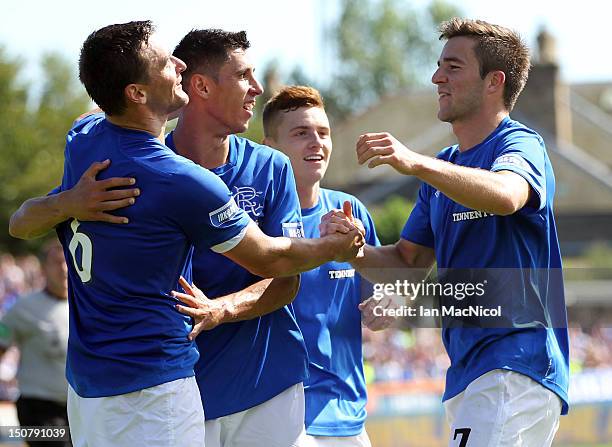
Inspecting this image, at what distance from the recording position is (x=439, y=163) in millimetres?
4844

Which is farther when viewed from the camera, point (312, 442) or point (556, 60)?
point (556, 60)

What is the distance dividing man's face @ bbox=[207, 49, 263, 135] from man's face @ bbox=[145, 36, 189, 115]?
2.43 ft

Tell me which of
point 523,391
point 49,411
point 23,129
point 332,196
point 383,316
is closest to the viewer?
point 523,391

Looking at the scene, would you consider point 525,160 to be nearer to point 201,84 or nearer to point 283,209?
point 283,209

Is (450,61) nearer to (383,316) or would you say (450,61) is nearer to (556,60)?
(383,316)

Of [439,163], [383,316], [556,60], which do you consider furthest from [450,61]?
[556,60]

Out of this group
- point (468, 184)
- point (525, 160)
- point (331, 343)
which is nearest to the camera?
point (468, 184)

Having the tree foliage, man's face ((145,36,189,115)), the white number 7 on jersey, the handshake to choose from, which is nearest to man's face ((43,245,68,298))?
the handshake

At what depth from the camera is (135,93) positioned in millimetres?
4457

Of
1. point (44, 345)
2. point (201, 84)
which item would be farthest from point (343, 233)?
point (44, 345)

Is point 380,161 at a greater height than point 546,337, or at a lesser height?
greater

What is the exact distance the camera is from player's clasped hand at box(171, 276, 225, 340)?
14.9ft

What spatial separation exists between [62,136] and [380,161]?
157 ft

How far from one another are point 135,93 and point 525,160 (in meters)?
1.85
